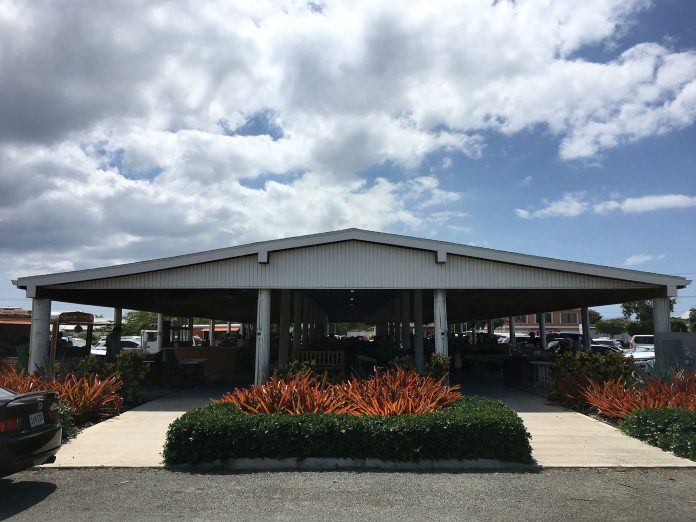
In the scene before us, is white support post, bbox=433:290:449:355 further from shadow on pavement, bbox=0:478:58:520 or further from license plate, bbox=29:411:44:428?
license plate, bbox=29:411:44:428

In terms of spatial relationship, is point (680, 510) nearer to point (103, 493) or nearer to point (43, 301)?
point (103, 493)

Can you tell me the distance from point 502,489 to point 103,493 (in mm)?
4370

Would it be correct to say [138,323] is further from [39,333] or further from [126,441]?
[126,441]

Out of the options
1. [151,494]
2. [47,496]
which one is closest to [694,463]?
[151,494]

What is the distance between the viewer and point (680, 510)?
223 inches

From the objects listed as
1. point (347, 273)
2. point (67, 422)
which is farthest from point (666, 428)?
point (67, 422)

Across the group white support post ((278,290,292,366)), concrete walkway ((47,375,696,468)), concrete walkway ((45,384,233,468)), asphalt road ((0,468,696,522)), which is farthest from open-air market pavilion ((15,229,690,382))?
asphalt road ((0,468,696,522))

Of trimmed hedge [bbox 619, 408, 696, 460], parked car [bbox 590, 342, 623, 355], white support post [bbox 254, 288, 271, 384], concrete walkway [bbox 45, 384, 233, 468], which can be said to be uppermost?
white support post [bbox 254, 288, 271, 384]

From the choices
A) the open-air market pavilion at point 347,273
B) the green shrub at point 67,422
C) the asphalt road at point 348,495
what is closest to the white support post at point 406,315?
the open-air market pavilion at point 347,273

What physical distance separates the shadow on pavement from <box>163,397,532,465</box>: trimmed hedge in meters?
1.42

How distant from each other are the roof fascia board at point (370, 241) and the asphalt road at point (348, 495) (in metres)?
5.83

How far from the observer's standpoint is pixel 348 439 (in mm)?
7309

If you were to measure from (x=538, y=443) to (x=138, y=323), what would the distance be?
205 ft

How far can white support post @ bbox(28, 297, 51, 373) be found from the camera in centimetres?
1291
